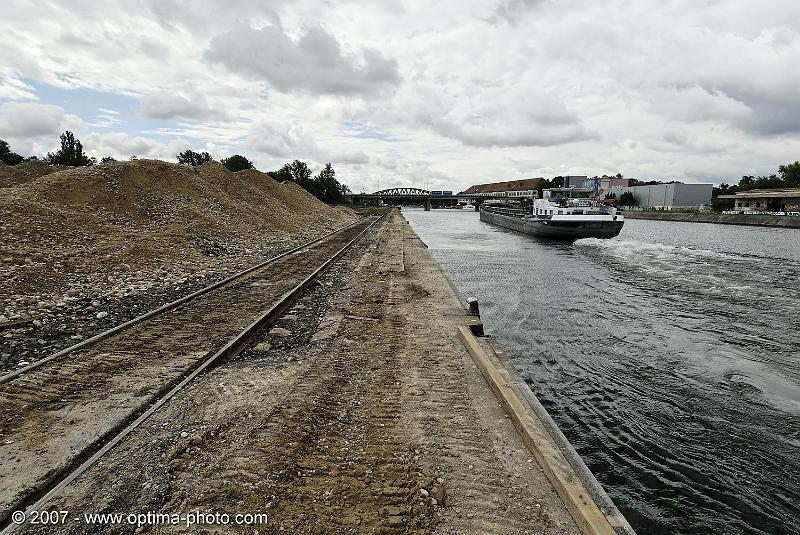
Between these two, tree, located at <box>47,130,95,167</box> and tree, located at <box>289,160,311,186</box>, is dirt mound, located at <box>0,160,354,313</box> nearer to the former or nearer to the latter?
tree, located at <box>47,130,95,167</box>

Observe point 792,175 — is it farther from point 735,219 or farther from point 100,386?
point 100,386

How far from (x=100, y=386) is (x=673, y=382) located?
8709 mm

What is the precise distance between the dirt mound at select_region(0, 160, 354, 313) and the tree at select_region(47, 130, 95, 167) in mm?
29057

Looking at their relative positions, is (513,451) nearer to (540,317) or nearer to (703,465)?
(703,465)

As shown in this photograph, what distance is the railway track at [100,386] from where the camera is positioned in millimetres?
3684

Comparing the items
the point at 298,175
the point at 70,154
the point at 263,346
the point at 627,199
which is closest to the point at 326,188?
the point at 298,175

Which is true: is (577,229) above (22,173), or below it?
below

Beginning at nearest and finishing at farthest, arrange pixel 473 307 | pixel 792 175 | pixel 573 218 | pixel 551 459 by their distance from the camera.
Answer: pixel 551 459 → pixel 473 307 → pixel 573 218 → pixel 792 175

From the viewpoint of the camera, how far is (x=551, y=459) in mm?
3826

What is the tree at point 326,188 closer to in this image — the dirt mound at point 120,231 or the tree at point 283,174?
the tree at point 283,174

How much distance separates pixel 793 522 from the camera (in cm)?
423

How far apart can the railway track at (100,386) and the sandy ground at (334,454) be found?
293 mm

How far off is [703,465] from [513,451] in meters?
2.79

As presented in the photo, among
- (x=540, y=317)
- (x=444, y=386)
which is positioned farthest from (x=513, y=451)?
(x=540, y=317)
